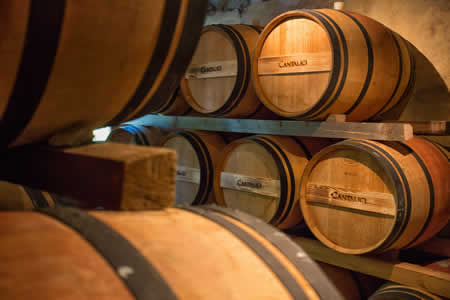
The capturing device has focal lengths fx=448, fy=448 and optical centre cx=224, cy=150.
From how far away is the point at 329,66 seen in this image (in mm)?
2988

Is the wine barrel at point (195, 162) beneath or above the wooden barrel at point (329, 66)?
beneath

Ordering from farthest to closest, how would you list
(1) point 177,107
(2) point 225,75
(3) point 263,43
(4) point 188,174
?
(1) point 177,107 → (4) point 188,174 → (2) point 225,75 → (3) point 263,43

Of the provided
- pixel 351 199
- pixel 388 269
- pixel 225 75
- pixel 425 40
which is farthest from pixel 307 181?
pixel 425 40

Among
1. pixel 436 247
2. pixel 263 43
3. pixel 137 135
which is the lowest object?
pixel 436 247

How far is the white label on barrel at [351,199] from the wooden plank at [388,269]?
376mm

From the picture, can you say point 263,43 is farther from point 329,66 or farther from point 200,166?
point 200,166

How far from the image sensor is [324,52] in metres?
3.03

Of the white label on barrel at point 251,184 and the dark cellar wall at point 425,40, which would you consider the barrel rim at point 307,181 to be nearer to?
the white label on barrel at point 251,184

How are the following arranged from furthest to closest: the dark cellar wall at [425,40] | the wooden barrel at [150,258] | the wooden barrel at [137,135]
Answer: the wooden barrel at [137,135] < the dark cellar wall at [425,40] < the wooden barrel at [150,258]

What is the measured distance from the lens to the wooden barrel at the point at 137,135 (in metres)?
4.47

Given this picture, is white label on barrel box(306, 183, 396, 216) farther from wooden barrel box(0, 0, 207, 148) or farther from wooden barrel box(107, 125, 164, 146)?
wooden barrel box(0, 0, 207, 148)

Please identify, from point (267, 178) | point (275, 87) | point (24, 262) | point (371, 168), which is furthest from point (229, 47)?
point (24, 262)

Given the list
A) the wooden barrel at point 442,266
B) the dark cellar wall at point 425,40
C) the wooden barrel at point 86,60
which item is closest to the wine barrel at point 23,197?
the wooden barrel at point 86,60

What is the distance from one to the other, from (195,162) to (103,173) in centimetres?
308
